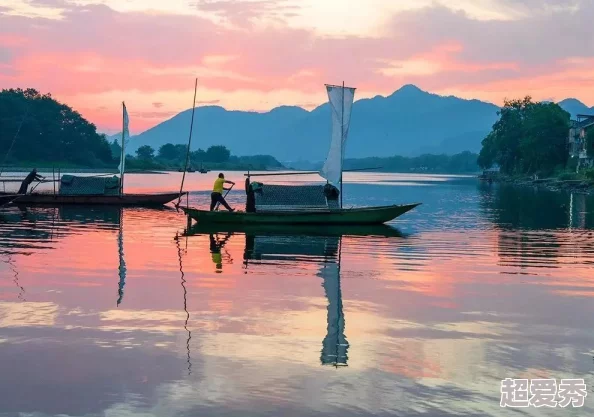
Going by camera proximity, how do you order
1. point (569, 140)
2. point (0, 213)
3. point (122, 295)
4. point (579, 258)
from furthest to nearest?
point (569, 140)
point (0, 213)
point (579, 258)
point (122, 295)

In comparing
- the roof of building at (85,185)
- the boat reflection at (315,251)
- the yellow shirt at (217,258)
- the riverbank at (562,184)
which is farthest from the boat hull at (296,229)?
the riverbank at (562,184)

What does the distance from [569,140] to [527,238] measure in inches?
4081

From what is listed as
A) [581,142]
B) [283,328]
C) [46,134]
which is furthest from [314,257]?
[46,134]

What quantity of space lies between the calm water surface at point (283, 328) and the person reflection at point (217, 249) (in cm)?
18

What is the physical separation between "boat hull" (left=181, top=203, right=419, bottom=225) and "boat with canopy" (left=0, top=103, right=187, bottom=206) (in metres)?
14.0

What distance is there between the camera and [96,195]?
1981 inches

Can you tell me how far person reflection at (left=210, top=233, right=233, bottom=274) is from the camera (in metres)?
23.6

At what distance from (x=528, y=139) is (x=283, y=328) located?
4902 inches

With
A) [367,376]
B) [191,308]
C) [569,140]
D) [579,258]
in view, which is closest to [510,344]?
[367,376]

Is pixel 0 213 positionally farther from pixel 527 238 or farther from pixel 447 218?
pixel 527 238

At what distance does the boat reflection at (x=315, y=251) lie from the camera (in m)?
14.0

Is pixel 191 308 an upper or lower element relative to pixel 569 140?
lower

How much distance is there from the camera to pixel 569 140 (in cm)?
13062

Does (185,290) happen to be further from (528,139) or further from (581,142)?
(528,139)
